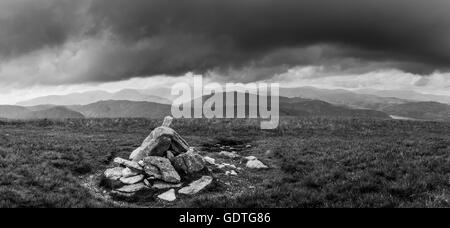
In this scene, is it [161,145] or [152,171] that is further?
[161,145]

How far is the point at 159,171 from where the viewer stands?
671 inches

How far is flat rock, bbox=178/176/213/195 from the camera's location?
15.7 metres

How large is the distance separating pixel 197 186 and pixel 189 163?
1750 mm

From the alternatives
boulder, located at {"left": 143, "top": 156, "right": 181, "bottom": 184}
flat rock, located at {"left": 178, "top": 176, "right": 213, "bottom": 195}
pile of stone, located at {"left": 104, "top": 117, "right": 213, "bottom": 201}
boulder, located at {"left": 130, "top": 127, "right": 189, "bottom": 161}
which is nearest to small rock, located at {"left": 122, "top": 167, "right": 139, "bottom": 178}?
pile of stone, located at {"left": 104, "top": 117, "right": 213, "bottom": 201}

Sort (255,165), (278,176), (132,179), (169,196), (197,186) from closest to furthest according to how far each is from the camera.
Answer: (169,196) → (197,186) → (132,179) → (278,176) → (255,165)

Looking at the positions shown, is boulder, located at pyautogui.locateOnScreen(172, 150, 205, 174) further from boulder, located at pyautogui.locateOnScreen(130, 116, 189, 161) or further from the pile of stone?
boulder, located at pyautogui.locateOnScreen(130, 116, 189, 161)

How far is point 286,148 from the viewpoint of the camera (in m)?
25.2

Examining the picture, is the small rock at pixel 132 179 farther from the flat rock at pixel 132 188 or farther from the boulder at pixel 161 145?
the boulder at pixel 161 145

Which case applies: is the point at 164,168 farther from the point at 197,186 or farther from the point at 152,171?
the point at 197,186

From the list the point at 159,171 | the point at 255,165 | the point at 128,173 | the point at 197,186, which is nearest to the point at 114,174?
the point at 128,173

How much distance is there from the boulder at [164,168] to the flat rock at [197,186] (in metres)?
0.79
